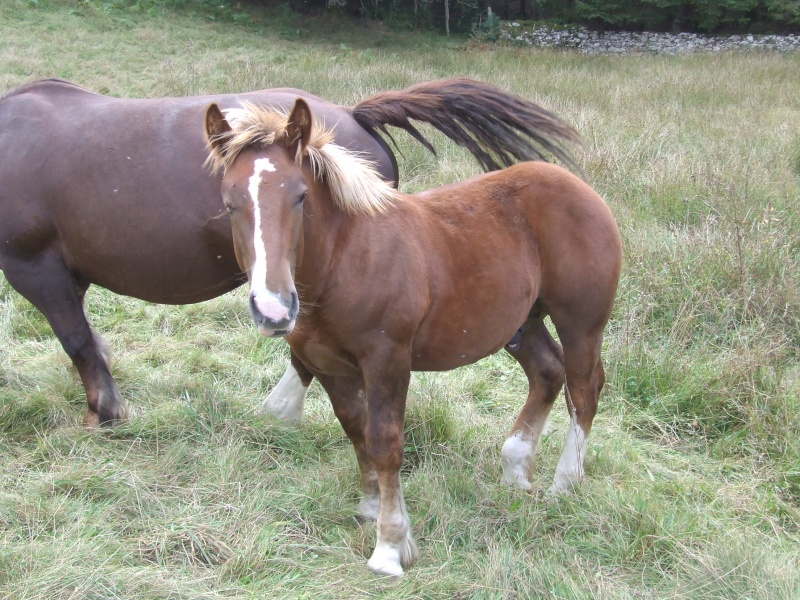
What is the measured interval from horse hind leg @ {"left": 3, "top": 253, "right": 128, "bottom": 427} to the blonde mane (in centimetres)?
160

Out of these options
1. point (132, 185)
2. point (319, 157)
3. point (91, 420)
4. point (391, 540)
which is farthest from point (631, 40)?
point (391, 540)

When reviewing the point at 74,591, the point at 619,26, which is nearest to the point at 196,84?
the point at 74,591

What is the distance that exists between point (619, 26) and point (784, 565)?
84.9ft

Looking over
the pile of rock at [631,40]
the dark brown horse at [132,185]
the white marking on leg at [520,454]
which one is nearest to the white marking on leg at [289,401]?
the dark brown horse at [132,185]

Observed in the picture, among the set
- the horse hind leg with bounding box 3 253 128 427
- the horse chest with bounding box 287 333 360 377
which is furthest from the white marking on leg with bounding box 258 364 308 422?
the horse chest with bounding box 287 333 360 377

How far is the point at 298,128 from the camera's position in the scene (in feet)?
7.97

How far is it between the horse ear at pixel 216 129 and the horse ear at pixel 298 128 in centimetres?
21

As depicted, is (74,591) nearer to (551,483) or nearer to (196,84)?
(551,483)

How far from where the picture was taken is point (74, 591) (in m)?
2.47

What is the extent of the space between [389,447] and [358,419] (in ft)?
1.15

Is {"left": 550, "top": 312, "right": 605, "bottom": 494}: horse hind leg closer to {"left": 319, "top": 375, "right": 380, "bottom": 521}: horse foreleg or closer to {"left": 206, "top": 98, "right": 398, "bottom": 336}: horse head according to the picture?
{"left": 319, "top": 375, "right": 380, "bottom": 521}: horse foreleg

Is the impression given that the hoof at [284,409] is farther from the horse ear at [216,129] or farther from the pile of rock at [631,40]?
the pile of rock at [631,40]

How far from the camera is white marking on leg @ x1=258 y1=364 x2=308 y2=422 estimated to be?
3.90 meters

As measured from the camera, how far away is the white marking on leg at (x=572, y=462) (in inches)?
128
